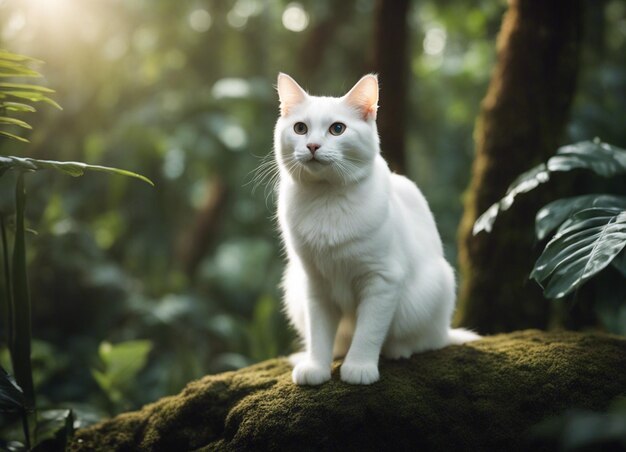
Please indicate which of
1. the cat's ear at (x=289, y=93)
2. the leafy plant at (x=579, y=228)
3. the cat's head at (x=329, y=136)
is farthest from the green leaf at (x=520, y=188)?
the cat's ear at (x=289, y=93)

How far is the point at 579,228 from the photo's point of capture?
6.47ft

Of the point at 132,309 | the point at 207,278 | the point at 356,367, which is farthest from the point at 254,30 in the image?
the point at 356,367

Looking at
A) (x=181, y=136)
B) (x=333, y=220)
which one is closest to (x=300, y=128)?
(x=333, y=220)

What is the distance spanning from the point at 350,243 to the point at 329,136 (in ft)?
1.40

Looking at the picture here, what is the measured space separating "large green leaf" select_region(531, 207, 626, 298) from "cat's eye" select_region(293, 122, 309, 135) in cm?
101

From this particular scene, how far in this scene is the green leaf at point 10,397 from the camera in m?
1.80

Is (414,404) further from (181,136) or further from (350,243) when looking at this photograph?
(181,136)

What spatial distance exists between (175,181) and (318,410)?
5185 millimetres

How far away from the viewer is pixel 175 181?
6719 millimetres

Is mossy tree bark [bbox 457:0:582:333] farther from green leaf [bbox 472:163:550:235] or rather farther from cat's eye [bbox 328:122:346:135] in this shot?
cat's eye [bbox 328:122:346:135]

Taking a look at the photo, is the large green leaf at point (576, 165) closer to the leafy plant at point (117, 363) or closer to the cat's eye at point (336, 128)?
the cat's eye at point (336, 128)

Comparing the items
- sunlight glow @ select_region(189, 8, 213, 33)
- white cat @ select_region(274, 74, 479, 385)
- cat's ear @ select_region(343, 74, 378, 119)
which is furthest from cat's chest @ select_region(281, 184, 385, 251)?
sunlight glow @ select_region(189, 8, 213, 33)

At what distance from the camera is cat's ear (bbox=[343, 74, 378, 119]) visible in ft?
7.37

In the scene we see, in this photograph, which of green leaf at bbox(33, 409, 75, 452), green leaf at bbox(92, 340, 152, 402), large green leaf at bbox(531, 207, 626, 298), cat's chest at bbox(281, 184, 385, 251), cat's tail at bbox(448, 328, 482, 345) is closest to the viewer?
large green leaf at bbox(531, 207, 626, 298)
